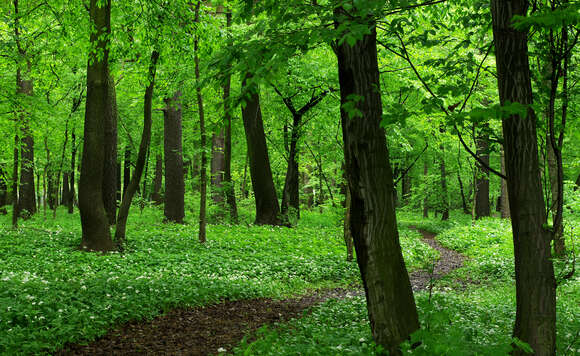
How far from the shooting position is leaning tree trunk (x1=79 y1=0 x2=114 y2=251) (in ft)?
33.9

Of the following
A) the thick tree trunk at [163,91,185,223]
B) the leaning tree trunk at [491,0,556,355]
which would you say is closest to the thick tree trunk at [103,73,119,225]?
the thick tree trunk at [163,91,185,223]

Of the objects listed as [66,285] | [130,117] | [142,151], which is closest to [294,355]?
[66,285]

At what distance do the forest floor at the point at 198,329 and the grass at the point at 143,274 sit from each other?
195 millimetres

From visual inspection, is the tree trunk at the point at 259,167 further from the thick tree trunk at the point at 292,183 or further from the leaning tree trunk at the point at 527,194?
the leaning tree trunk at the point at 527,194

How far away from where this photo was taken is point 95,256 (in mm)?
9781

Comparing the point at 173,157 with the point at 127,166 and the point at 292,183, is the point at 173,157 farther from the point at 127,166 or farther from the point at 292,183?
the point at 127,166

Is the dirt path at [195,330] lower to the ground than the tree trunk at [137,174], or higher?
lower

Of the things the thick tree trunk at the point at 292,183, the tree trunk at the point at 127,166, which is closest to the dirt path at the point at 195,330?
the thick tree trunk at the point at 292,183

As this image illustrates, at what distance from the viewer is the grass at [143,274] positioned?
5.61 m

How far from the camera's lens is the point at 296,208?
Result: 19469 millimetres

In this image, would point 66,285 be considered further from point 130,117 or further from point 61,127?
point 130,117

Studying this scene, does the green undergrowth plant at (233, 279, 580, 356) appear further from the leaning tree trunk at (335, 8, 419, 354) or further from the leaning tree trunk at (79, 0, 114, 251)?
the leaning tree trunk at (79, 0, 114, 251)

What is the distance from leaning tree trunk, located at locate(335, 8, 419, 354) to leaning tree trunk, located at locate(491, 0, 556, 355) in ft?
4.13

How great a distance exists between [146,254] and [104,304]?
4179 mm
